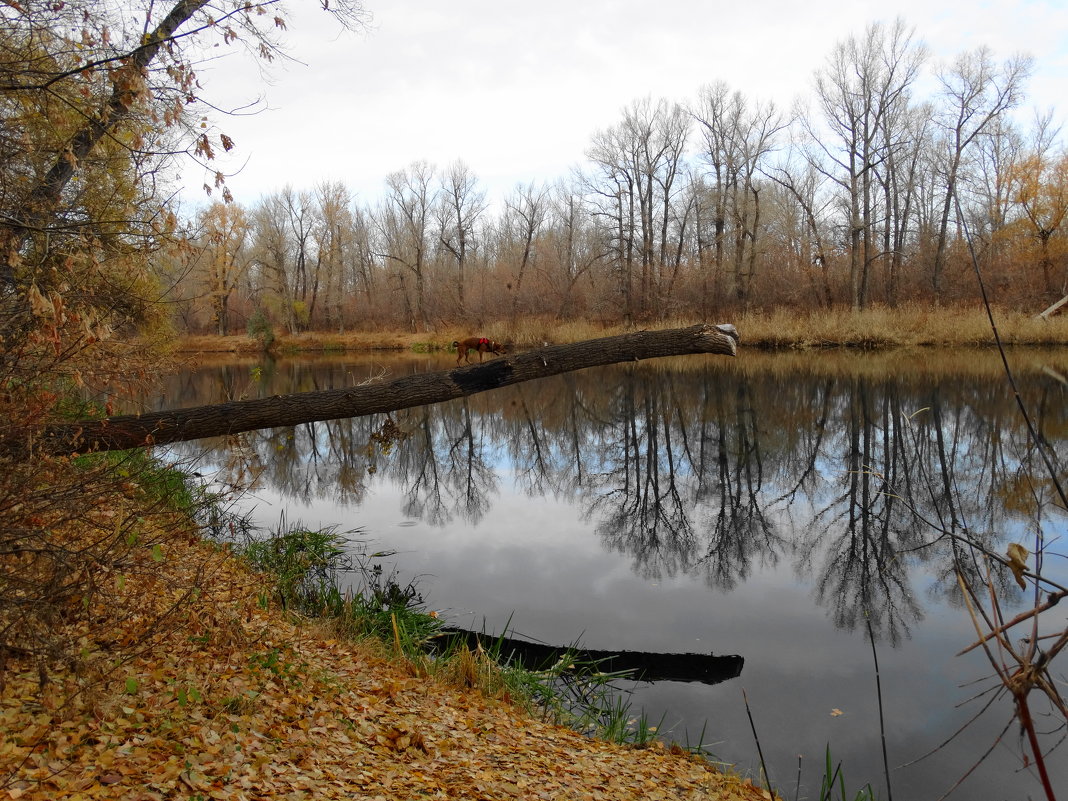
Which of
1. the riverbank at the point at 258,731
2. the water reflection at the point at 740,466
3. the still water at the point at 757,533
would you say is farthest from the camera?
the water reflection at the point at 740,466

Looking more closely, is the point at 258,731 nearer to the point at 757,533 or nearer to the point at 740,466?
the point at 757,533

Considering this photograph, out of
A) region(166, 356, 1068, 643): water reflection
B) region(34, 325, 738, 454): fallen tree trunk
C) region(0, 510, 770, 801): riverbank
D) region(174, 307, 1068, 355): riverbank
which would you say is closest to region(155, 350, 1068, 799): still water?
region(166, 356, 1068, 643): water reflection

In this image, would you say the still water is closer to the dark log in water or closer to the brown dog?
the dark log in water

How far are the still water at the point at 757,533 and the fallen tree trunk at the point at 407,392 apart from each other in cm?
164

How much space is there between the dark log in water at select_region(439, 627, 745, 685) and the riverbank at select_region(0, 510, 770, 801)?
1136 mm

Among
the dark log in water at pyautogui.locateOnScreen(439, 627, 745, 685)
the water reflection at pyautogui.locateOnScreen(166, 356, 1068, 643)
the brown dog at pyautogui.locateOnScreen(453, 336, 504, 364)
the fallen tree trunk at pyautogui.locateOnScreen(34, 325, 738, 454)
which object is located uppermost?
Result: the brown dog at pyautogui.locateOnScreen(453, 336, 504, 364)

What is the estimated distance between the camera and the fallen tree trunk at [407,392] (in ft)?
22.6

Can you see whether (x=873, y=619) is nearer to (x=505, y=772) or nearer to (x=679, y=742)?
(x=679, y=742)

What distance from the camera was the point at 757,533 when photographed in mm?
10188

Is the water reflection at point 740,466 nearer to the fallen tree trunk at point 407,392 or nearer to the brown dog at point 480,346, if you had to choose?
the fallen tree trunk at point 407,392

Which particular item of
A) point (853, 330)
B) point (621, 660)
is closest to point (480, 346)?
point (621, 660)

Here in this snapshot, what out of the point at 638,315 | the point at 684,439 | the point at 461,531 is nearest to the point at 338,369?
the point at 638,315

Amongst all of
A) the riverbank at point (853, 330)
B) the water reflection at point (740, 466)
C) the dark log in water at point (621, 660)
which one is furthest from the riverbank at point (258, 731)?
the riverbank at point (853, 330)

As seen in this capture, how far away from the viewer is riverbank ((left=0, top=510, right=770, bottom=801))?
3.46 m
